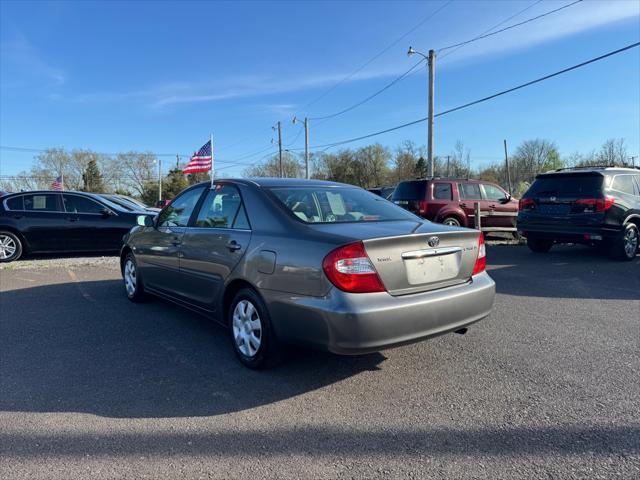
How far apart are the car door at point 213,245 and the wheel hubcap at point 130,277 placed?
5.16 feet

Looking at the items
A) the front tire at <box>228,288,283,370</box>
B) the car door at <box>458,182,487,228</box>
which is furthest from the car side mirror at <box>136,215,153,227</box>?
the car door at <box>458,182,487,228</box>

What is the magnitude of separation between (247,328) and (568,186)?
8055 mm

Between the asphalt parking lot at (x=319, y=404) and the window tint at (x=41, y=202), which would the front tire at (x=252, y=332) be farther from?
the window tint at (x=41, y=202)

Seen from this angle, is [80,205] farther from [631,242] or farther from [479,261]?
[631,242]

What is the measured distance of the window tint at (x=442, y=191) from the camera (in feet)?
38.3

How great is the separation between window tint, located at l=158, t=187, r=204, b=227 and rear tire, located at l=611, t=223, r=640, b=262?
819cm

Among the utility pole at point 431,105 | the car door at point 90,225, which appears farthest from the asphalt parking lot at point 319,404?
the utility pole at point 431,105

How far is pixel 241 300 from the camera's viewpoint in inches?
144

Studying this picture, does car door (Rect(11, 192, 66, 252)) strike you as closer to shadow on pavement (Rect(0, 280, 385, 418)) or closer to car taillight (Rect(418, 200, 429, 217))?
shadow on pavement (Rect(0, 280, 385, 418))

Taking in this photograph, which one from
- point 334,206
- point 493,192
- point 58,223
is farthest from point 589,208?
point 58,223

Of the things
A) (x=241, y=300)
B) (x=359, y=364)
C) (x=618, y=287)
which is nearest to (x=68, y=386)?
(x=241, y=300)

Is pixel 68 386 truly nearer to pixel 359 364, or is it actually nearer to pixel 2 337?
pixel 2 337

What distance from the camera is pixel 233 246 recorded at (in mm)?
3746

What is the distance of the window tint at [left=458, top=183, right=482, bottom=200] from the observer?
12.1 m
